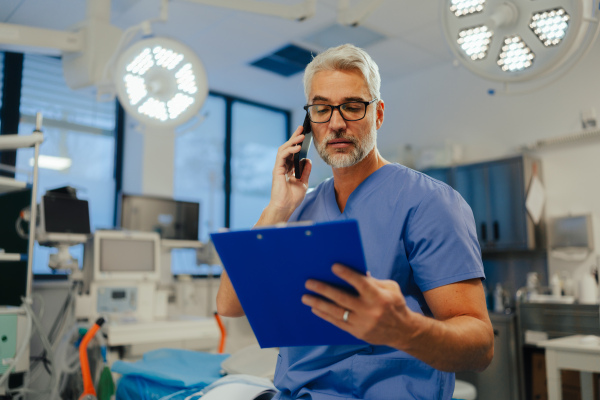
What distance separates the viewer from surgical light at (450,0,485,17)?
143 cm

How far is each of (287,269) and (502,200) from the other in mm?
3680

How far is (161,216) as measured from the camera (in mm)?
3727

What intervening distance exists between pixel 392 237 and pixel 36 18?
12.1ft

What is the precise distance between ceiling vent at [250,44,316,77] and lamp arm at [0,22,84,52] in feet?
7.07

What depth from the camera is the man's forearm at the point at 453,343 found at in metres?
0.85

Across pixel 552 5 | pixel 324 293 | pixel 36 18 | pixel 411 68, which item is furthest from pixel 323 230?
pixel 411 68

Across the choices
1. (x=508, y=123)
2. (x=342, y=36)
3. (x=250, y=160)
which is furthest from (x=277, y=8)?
(x=250, y=160)

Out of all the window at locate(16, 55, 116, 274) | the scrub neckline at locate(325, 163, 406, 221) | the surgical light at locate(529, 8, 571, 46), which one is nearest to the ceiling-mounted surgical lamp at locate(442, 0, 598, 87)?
the surgical light at locate(529, 8, 571, 46)

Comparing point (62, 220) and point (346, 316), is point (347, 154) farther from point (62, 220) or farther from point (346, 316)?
point (62, 220)

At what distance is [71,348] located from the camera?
2.93 meters

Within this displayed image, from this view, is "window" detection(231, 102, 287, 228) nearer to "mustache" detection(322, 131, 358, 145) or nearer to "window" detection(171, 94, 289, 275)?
"window" detection(171, 94, 289, 275)

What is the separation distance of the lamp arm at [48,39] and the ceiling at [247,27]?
1.13 metres

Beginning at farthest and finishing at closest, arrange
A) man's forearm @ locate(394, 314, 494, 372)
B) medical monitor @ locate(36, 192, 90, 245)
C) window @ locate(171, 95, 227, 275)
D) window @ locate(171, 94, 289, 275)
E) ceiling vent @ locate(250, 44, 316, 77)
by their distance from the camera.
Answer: window @ locate(171, 94, 289, 275), window @ locate(171, 95, 227, 275), ceiling vent @ locate(250, 44, 316, 77), medical monitor @ locate(36, 192, 90, 245), man's forearm @ locate(394, 314, 494, 372)

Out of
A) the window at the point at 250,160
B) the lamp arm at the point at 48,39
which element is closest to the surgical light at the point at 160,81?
the lamp arm at the point at 48,39
